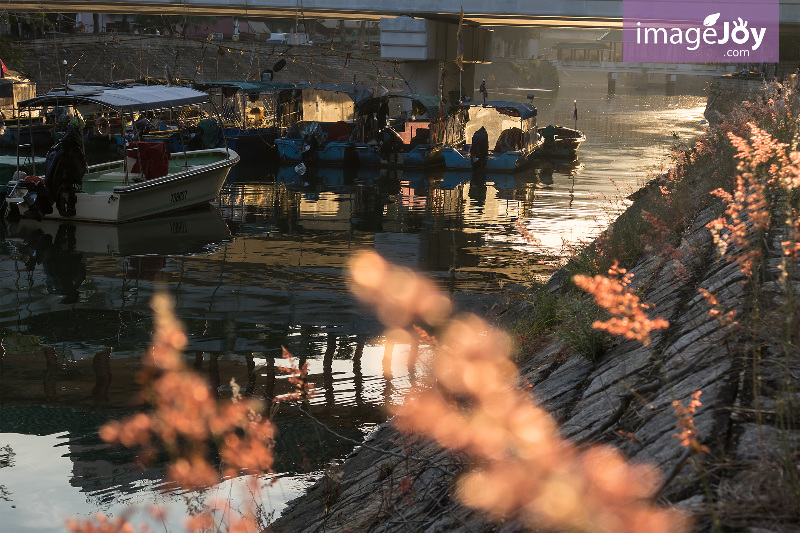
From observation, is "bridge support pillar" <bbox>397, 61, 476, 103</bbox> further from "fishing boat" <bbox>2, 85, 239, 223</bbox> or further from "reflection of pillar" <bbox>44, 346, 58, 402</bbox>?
"reflection of pillar" <bbox>44, 346, 58, 402</bbox>

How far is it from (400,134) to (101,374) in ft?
91.5

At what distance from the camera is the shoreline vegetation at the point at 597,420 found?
339cm

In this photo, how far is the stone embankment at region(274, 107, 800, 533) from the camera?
10.5ft

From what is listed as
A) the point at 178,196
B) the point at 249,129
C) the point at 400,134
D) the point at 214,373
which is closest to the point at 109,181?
the point at 178,196

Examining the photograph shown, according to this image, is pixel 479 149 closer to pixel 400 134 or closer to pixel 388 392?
pixel 400 134

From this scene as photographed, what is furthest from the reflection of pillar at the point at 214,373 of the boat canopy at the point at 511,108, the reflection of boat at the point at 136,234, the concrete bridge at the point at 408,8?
the concrete bridge at the point at 408,8

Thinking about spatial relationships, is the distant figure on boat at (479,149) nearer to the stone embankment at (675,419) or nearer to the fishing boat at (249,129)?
the fishing boat at (249,129)

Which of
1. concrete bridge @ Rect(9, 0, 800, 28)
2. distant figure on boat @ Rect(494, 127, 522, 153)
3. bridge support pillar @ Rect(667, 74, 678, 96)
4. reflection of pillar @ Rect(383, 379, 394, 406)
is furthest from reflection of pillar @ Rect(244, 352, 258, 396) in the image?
bridge support pillar @ Rect(667, 74, 678, 96)

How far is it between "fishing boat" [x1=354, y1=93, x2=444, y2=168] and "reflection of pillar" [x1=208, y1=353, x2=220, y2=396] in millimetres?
23676

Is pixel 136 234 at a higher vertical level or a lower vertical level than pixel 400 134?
lower

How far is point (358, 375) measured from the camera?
890cm

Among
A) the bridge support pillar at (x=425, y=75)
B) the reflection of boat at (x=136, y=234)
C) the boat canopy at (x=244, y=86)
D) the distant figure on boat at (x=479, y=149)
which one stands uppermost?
the bridge support pillar at (x=425, y=75)

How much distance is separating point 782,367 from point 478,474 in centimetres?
147

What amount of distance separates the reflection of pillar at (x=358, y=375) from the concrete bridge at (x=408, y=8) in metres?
38.2
